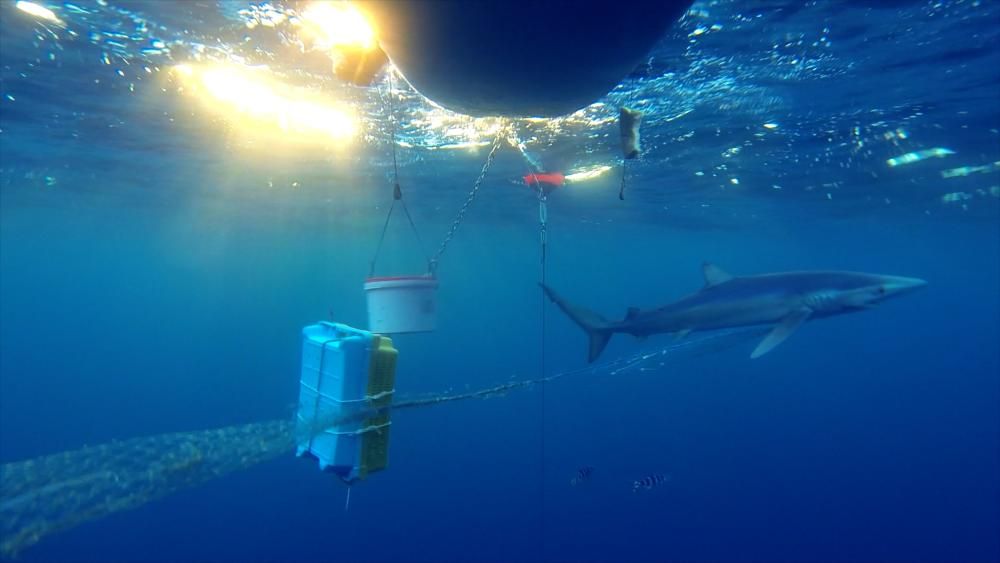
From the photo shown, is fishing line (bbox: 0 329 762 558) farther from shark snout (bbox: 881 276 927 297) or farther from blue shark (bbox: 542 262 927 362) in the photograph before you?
shark snout (bbox: 881 276 927 297)

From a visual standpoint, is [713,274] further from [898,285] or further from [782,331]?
[898,285]

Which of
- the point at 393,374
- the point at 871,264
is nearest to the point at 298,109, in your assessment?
the point at 393,374

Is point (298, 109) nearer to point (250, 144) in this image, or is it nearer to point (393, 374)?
point (250, 144)

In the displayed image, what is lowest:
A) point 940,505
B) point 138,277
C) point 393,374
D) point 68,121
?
point 138,277

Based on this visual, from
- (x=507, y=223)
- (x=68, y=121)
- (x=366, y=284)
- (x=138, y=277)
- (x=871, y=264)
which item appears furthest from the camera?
(x=138, y=277)

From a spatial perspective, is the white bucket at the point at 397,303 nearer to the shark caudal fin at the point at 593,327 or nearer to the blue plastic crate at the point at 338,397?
the blue plastic crate at the point at 338,397

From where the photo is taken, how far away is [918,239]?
35.2 meters

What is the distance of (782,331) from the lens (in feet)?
22.4

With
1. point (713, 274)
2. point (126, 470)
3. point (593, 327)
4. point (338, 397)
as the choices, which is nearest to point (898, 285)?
point (713, 274)

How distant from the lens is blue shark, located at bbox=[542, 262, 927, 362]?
23.2ft

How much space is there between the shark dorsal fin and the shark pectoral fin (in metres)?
1.08

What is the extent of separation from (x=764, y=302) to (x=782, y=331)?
69cm

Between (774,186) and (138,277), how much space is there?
92.4 meters

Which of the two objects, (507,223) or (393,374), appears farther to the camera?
(507,223)
